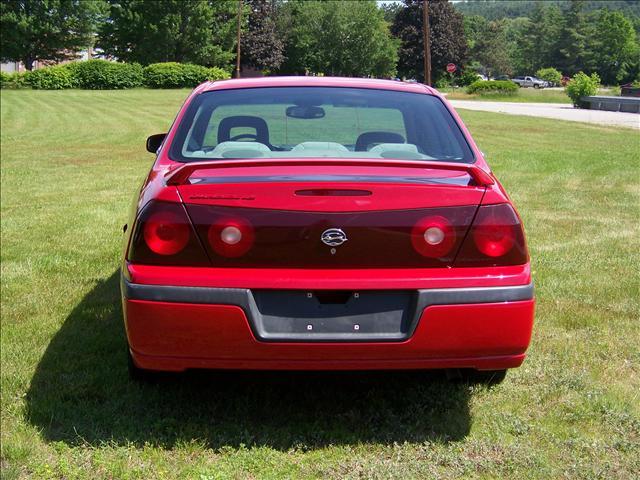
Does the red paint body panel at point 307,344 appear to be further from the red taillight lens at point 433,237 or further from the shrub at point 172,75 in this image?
the shrub at point 172,75

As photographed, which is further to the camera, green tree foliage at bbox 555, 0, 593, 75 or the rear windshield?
green tree foliage at bbox 555, 0, 593, 75

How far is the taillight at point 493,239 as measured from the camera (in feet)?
9.09

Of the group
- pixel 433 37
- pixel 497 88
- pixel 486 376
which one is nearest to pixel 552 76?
pixel 433 37

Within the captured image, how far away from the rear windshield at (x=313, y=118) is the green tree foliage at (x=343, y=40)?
7731 cm

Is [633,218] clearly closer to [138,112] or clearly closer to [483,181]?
[483,181]

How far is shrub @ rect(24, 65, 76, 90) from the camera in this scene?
1835 inches

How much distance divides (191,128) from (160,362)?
53.4 inches

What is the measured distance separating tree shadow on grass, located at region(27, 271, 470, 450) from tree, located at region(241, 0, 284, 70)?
7441 cm

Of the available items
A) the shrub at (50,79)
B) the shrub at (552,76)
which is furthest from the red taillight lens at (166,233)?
the shrub at (552,76)

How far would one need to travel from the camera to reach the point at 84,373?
12.0 ft

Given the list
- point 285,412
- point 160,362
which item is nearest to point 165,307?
point 160,362

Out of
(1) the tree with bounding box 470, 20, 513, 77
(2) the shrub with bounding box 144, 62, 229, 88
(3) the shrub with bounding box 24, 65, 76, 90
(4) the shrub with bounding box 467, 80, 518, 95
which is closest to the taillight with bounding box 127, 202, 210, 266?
(3) the shrub with bounding box 24, 65, 76, 90

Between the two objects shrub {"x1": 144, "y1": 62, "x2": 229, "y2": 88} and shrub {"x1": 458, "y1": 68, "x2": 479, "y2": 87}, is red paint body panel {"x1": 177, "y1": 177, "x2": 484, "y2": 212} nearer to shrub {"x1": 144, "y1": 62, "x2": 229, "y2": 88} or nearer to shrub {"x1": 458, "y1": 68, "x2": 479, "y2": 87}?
shrub {"x1": 144, "y1": 62, "x2": 229, "y2": 88}

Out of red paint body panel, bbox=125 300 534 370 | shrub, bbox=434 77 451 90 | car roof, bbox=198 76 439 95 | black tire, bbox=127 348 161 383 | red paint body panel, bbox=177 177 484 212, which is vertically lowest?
shrub, bbox=434 77 451 90
